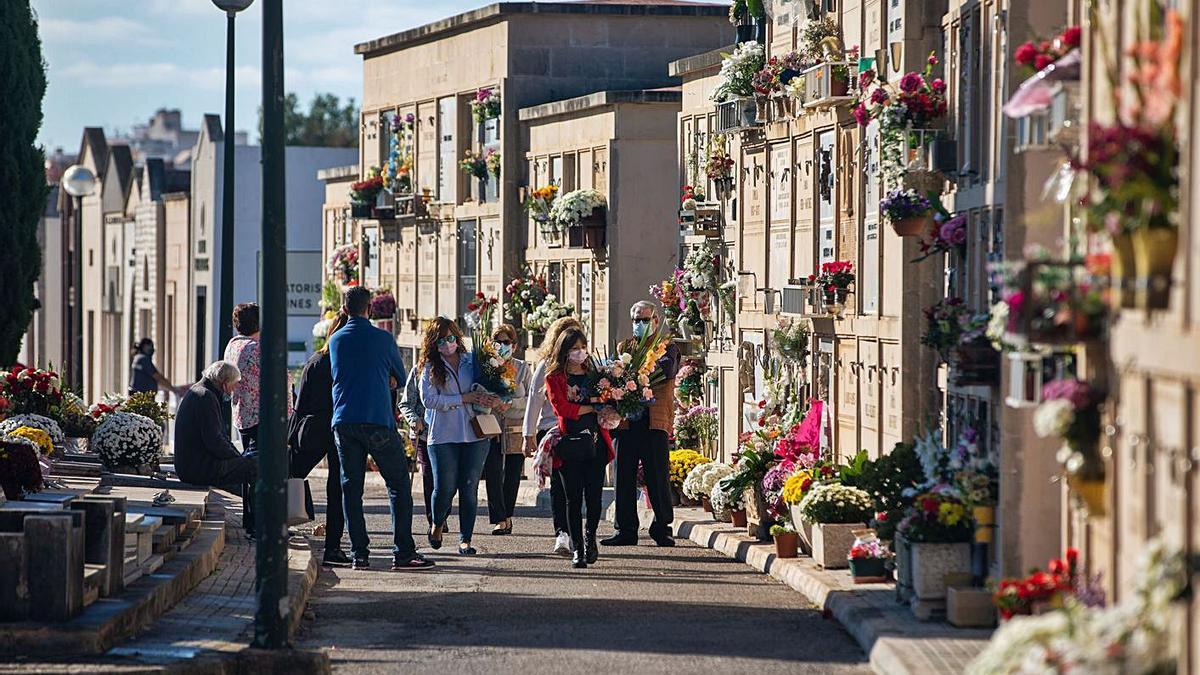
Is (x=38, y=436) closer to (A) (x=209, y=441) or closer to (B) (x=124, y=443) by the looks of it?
(B) (x=124, y=443)

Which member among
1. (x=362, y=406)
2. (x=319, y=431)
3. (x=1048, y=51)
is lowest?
(x=319, y=431)

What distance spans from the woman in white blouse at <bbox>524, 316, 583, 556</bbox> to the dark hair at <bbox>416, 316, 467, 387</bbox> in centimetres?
67

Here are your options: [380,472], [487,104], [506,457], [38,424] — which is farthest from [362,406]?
[487,104]


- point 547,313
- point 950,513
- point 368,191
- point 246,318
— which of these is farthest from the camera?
point 368,191

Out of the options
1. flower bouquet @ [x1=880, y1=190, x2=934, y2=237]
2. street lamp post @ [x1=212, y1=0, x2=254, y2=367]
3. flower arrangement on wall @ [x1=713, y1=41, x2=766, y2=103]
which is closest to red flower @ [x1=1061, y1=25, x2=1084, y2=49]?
flower bouquet @ [x1=880, y1=190, x2=934, y2=237]

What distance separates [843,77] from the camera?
1602cm

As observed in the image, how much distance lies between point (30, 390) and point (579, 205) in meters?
7.34

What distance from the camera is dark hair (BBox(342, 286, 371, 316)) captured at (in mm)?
14797

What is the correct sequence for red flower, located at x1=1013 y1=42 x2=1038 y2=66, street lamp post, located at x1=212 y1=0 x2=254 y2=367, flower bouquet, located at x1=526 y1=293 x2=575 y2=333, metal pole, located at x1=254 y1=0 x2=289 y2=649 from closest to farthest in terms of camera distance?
red flower, located at x1=1013 y1=42 x2=1038 y2=66 < metal pole, located at x1=254 y1=0 x2=289 y2=649 < street lamp post, located at x1=212 y1=0 x2=254 y2=367 < flower bouquet, located at x1=526 y1=293 x2=575 y2=333

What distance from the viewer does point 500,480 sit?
17.8 metres

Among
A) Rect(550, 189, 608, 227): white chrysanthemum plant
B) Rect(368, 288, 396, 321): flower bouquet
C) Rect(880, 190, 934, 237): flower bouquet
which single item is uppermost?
Rect(550, 189, 608, 227): white chrysanthemum plant

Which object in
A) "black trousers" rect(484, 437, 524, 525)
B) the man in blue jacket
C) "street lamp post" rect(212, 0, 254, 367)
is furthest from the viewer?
"street lamp post" rect(212, 0, 254, 367)

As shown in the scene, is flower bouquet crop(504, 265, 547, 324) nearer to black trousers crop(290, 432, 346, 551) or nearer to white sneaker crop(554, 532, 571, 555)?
white sneaker crop(554, 532, 571, 555)

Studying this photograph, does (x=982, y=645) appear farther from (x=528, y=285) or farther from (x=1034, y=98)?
(x=528, y=285)
